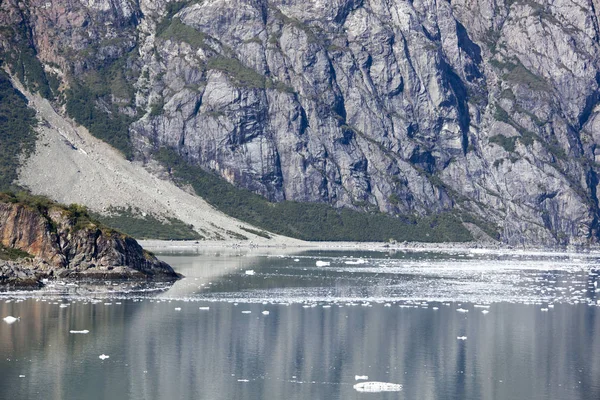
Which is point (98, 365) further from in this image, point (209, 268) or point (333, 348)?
point (209, 268)

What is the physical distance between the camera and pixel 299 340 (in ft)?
233

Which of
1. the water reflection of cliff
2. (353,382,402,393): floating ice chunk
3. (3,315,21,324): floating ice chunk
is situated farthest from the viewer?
(3,315,21,324): floating ice chunk

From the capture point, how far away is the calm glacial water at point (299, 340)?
56.4 meters

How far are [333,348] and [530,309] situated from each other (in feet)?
94.5

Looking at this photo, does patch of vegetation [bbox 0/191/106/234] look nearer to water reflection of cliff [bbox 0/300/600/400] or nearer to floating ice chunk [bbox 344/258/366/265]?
water reflection of cliff [bbox 0/300/600/400]

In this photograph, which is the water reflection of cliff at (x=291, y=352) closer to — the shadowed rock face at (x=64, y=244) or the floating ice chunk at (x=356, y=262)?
the shadowed rock face at (x=64, y=244)

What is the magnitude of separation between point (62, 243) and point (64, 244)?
224 millimetres

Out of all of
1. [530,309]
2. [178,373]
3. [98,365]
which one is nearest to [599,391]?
[178,373]

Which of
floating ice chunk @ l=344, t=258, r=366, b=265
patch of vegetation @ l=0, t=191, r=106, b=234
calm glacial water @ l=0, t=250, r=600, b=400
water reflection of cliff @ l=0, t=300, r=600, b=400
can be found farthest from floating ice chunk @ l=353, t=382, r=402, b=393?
floating ice chunk @ l=344, t=258, r=366, b=265

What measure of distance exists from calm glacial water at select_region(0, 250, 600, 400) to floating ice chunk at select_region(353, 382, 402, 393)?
2.73 ft

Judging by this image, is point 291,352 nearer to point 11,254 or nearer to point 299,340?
point 299,340

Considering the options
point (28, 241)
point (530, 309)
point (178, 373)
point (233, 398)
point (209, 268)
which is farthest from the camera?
point (209, 268)

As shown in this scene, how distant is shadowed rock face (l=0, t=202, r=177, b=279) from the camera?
104 meters

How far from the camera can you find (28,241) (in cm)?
10425
